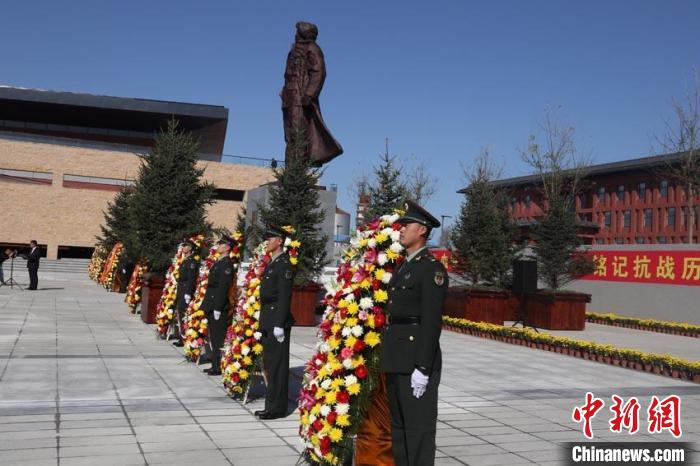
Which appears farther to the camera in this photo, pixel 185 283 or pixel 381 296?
pixel 185 283

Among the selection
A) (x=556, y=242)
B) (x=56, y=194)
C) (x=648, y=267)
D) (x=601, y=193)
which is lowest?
(x=648, y=267)

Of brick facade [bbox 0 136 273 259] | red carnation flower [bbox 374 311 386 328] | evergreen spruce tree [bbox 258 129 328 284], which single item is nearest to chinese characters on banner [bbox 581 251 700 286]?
evergreen spruce tree [bbox 258 129 328 284]

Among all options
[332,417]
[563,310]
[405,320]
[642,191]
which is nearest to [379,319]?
[405,320]

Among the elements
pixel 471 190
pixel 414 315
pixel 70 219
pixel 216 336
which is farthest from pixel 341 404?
pixel 70 219

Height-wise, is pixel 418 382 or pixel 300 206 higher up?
pixel 300 206

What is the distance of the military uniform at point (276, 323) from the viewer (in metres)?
7.48

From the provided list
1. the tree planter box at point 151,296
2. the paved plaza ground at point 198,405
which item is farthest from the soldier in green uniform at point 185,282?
the tree planter box at point 151,296

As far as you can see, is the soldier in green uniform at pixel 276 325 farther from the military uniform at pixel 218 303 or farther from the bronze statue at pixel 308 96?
the bronze statue at pixel 308 96

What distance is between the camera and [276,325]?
745 centimetres

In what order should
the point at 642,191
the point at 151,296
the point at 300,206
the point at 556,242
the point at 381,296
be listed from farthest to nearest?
the point at 642,191 → the point at 556,242 → the point at 300,206 → the point at 151,296 → the point at 381,296

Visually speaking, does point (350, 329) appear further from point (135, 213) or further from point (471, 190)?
point (471, 190)

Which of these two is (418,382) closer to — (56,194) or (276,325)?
(276,325)

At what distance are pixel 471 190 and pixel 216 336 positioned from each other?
1334 cm

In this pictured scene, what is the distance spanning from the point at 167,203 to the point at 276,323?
12205mm
